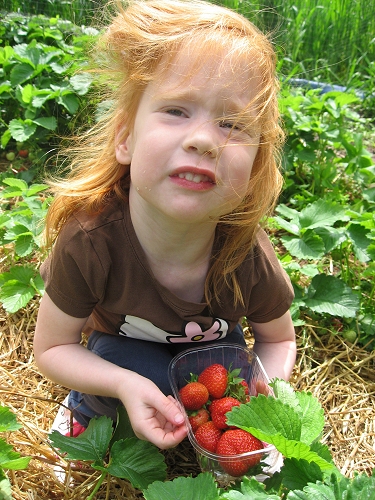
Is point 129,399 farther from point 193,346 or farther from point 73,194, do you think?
point 73,194

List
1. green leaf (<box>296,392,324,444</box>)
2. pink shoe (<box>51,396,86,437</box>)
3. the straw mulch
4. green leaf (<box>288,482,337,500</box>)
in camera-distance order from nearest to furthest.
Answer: green leaf (<box>288,482,337,500</box>) → green leaf (<box>296,392,324,444</box>) → the straw mulch → pink shoe (<box>51,396,86,437</box>)

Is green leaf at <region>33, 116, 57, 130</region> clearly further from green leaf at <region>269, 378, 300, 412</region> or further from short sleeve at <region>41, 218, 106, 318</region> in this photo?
green leaf at <region>269, 378, 300, 412</region>

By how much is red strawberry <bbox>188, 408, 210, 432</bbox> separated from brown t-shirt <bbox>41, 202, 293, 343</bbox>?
0.24 meters

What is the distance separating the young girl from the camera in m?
1.31

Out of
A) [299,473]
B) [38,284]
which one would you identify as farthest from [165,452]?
[38,284]

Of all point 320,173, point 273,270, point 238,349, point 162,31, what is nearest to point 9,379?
point 238,349

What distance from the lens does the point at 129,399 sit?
142 centimetres

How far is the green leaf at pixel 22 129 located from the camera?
271 centimetres

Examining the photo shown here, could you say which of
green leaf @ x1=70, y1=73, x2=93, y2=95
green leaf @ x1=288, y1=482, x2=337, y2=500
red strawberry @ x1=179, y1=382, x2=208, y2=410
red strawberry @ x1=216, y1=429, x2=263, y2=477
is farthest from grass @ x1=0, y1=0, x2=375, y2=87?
green leaf @ x1=288, y1=482, x2=337, y2=500

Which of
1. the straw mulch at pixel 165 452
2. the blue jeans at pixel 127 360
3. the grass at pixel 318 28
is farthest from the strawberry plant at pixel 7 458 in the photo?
the grass at pixel 318 28

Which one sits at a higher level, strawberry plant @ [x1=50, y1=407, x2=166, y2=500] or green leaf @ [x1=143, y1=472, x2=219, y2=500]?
green leaf @ [x1=143, y1=472, x2=219, y2=500]

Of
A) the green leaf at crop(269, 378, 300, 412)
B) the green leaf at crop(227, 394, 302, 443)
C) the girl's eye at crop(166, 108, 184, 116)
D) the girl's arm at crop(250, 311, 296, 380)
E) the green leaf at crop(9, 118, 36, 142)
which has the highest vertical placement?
the girl's eye at crop(166, 108, 184, 116)

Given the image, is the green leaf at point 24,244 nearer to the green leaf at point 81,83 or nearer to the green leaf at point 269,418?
the green leaf at point 81,83

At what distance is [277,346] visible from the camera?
1795 mm
